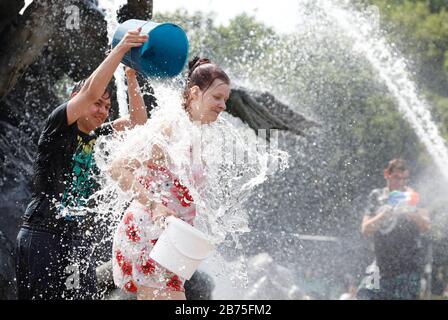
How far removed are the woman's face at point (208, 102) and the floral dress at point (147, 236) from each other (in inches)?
11.7

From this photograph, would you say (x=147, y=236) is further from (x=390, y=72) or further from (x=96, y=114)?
(x=390, y=72)

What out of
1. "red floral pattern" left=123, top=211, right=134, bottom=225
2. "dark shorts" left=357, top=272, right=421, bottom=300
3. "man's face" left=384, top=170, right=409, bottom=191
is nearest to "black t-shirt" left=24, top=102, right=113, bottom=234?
"red floral pattern" left=123, top=211, right=134, bottom=225

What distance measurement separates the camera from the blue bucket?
3516mm

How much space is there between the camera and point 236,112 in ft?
24.6

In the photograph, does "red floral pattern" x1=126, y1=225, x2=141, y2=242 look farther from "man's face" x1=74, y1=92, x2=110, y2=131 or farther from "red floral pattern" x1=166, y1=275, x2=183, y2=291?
"man's face" x1=74, y1=92, x2=110, y2=131

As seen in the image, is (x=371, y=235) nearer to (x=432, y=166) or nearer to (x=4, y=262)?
(x=4, y=262)

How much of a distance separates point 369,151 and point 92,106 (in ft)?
53.1

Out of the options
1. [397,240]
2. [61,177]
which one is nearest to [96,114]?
[61,177]

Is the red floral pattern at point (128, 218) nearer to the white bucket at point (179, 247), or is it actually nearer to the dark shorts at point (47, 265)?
the white bucket at point (179, 247)

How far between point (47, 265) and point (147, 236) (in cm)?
52

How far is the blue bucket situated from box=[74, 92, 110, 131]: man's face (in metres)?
0.21

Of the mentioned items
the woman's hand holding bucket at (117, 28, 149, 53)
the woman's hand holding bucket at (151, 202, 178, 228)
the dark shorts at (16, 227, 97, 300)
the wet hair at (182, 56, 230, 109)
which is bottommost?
the dark shorts at (16, 227, 97, 300)

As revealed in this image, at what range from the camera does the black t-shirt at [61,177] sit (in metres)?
3.52

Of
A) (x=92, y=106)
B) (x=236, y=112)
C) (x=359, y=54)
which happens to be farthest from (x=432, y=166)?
(x=92, y=106)
